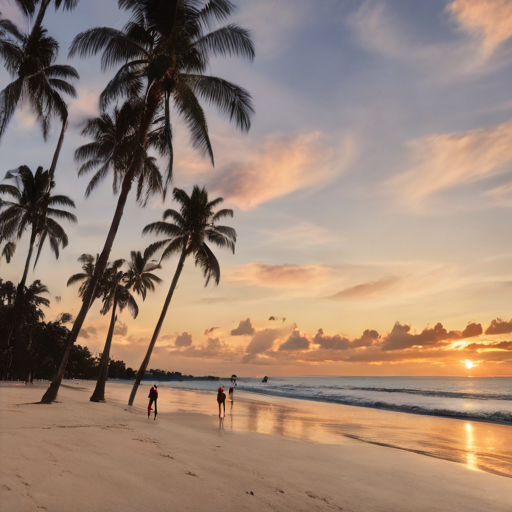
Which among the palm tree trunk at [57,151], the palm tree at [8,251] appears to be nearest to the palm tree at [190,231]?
the palm tree trunk at [57,151]

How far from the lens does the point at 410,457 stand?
43.8ft

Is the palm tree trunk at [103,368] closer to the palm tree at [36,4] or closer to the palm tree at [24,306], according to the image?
the palm tree at [24,306]

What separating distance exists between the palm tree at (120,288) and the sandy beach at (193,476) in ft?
38.1

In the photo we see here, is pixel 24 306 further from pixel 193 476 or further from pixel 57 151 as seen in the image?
pixel 193 476

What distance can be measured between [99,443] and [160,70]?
516 inches

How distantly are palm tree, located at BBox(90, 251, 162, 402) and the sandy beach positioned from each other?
38.1 feet

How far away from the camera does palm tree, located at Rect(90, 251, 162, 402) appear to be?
917 inches

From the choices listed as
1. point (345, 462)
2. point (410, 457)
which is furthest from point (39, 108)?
point (410, 457)

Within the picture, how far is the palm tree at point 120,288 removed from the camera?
23.3 metres

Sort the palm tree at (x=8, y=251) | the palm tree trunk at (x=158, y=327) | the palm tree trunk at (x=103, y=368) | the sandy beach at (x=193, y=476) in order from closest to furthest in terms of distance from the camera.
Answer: the sandy beach at (x=193, y=476) < the palm tree trunk at (x=103, y=368) < the palm tree trunk at (x=158, y=327) < the palm tree at (x=8, y=251)

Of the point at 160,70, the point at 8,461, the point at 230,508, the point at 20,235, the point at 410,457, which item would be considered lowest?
the point at 410,457

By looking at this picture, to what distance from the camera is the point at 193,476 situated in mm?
6832

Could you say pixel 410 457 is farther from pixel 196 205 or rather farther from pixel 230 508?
pixel 196 205

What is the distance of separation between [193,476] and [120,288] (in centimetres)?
2199
